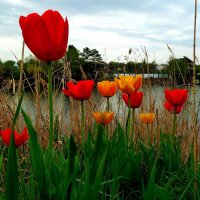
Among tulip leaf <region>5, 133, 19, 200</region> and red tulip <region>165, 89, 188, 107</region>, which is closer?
tulip leaf <region>5, 133, 19, 200</region>

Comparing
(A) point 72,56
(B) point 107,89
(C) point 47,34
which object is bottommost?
(B) point 107,89

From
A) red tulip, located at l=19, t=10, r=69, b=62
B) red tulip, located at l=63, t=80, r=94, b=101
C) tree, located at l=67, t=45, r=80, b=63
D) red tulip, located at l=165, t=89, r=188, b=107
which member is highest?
tree, located at l=67, t=45, r=80, b=63

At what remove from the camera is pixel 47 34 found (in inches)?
34.8

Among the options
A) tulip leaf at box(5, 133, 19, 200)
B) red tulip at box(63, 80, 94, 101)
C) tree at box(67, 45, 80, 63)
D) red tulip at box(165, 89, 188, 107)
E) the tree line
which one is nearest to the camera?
tulip leaf at box(5, 133, 19, 200)

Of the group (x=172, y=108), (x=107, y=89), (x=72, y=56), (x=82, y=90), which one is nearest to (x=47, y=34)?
(x=82, y=90)

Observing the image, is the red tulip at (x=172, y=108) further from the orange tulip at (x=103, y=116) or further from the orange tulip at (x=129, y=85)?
the orange tulip at (x=103, y=116)

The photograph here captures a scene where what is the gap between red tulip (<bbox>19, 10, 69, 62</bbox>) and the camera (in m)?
0.87

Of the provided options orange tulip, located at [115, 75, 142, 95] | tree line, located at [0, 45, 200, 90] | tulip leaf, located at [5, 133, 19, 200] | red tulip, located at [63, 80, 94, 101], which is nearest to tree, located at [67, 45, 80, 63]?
tree line, located at [0, 45, 200, 90]

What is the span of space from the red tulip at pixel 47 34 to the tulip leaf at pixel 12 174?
0.80 ft

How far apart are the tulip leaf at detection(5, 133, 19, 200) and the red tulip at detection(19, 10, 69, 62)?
24 centimetres

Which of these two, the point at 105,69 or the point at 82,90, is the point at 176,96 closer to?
the point at 82,90

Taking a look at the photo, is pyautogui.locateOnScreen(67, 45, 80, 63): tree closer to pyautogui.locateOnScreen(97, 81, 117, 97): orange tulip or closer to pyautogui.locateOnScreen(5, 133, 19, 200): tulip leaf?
pyautogui.locateOnScreen(97, 81, 117, 97): orange tulip

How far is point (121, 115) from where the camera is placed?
3.41 meters

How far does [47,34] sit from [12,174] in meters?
0.35
